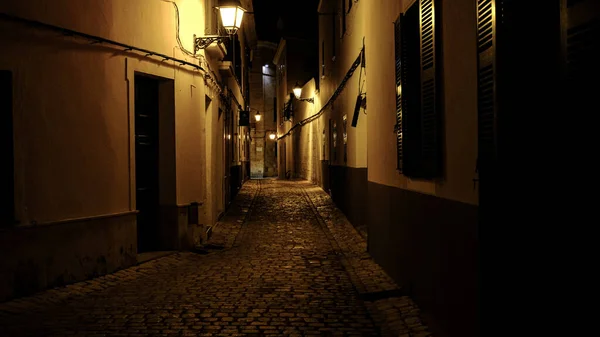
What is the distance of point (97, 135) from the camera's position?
816 centimetres

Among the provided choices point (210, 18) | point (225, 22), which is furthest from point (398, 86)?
point (210, 18)

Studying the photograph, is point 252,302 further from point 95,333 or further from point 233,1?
point 233,1

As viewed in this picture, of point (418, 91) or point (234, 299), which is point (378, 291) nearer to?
point (234, 299)

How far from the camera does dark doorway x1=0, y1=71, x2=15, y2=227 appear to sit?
6.80m

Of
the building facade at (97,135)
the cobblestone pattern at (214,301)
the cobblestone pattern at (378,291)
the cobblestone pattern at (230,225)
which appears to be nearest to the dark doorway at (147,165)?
the building facade at (97,135)

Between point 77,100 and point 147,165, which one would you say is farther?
point 147,165

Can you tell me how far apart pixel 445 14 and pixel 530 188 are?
2.45 metres

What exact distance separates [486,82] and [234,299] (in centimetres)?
441

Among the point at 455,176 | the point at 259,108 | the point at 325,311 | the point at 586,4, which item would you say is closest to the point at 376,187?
the point at 325,311

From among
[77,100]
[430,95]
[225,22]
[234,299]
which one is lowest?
[234,299]

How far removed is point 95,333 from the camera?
5555 millimetres

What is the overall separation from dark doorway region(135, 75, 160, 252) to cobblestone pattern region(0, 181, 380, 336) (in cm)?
80

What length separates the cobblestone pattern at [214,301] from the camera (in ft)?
18.8

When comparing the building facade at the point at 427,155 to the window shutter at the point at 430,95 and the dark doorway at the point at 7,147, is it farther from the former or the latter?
the dark doorway at the point at 7,147
